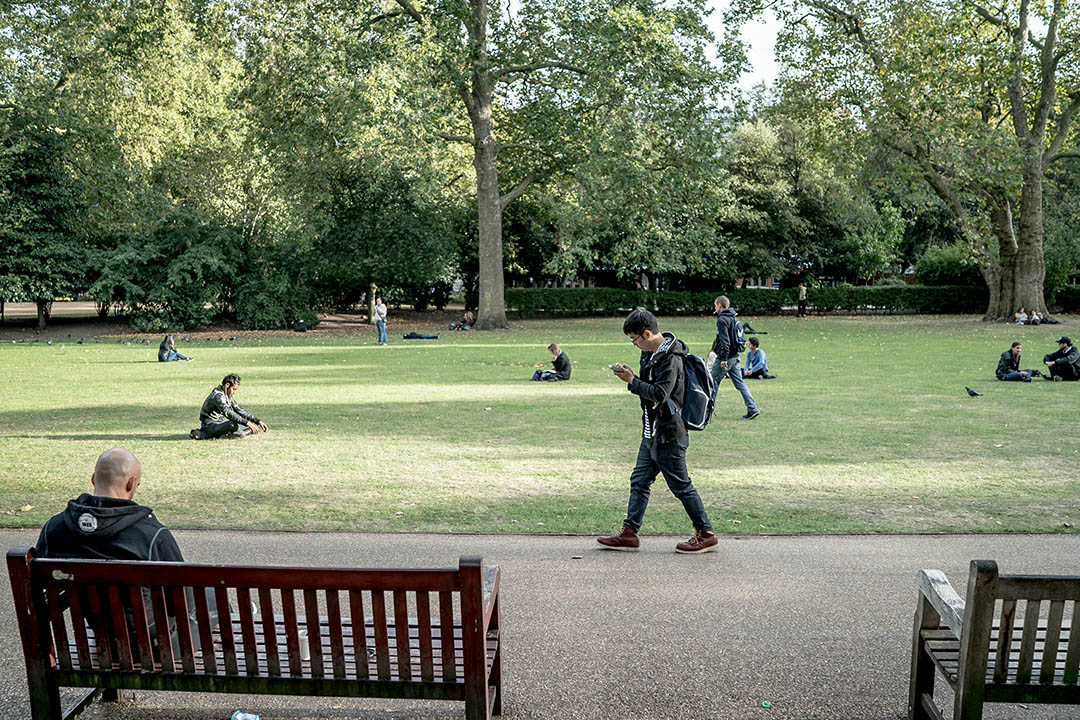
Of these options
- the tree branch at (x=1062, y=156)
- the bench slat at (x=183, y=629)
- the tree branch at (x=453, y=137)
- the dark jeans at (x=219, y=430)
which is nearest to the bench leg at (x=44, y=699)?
the bench slat at (x=183, y=629)

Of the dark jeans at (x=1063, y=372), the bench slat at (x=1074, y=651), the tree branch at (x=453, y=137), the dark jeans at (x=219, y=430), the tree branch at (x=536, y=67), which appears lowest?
the dark jeans at (x=1063, y=372)

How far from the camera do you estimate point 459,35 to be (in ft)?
105

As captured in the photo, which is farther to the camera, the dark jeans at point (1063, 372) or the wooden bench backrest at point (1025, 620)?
the dark jeans at point (1063, 372)

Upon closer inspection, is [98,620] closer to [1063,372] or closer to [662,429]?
[662,429]

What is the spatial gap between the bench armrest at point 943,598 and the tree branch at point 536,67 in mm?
29773

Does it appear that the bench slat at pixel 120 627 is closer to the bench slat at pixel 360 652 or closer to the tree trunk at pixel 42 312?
the bench slat at pixel 360 652

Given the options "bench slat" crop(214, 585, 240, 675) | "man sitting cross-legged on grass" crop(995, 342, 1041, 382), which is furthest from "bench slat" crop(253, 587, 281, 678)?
"man sitting cross-legged on grass" crop(995, 342, 1041, 382)

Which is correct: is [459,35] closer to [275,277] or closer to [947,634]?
[275,277]

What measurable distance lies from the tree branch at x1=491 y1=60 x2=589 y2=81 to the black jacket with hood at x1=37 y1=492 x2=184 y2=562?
98.2 feet

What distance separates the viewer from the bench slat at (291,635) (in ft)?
11.2

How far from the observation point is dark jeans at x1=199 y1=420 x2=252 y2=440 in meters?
11.3

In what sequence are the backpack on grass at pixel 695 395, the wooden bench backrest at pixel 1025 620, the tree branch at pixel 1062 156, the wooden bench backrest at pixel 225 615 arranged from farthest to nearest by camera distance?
the tree branch at pixel 1062 156
the backpack on grass at pixel 695 395
the wooden bench backrest at pixel 225 615
the wooden bench backrest at pixel 1025 620

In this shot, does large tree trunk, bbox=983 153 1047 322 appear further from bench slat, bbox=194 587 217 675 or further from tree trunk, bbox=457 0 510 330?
bench slat, bbox=194 587 217 675

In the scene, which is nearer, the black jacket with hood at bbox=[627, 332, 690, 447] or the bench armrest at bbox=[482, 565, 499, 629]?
the bench armrest at bbox=[482, 565, 499, 629]
